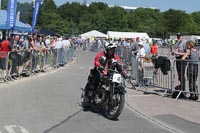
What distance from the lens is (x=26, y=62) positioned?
62.3 feet

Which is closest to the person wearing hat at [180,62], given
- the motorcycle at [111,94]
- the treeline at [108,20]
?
the motorcycle at [111,94]

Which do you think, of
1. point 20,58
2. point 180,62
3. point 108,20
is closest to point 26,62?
point 20,58

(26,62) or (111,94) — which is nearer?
(111,94)

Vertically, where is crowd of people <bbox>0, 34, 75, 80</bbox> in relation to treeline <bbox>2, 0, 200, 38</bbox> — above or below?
below

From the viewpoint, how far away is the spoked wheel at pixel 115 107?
9594mm

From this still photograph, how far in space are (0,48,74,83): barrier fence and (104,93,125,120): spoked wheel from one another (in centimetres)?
741

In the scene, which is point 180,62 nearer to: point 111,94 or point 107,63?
point 107,63

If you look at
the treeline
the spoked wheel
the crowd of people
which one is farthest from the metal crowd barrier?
the treeline

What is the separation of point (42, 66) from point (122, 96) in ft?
42.4

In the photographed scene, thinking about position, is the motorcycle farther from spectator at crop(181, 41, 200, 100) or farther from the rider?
spectator at crop(181, 41, 200, 100)

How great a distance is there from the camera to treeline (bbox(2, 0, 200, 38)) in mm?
125188

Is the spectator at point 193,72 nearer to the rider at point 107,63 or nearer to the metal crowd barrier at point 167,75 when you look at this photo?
the metal crowd barrier at point 167,75

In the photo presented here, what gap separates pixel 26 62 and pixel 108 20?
11351 cm

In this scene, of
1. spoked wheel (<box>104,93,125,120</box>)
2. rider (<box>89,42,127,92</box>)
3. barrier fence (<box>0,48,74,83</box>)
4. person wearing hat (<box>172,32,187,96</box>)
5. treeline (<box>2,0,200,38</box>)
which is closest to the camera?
spoked wheel (<box>104,93,125,120</box>)
